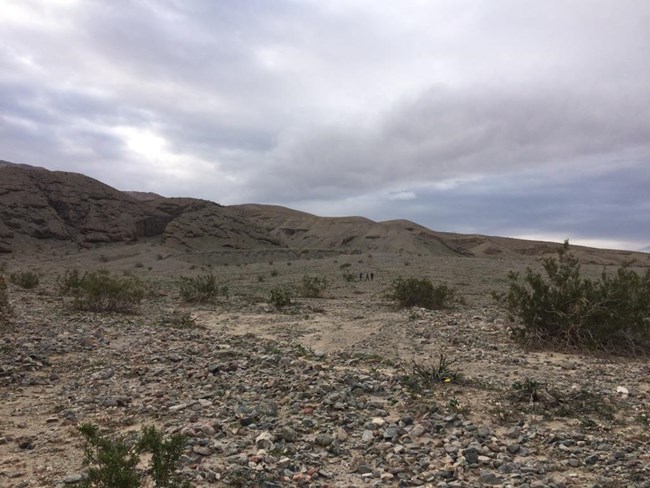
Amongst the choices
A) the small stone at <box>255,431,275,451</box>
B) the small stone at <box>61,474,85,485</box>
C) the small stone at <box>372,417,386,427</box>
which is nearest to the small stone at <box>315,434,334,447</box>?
the small stone at <box>255,431,275,451</box>

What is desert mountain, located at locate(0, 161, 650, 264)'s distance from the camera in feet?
162

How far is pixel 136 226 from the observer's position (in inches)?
2170

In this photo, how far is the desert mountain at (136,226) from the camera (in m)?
49.3

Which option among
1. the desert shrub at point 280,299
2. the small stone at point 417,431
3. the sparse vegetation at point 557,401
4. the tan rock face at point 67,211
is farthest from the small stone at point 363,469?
the tan rock face at point 67,211

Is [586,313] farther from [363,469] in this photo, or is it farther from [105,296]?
[105,296]

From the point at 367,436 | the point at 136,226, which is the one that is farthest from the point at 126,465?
the point at 136,226

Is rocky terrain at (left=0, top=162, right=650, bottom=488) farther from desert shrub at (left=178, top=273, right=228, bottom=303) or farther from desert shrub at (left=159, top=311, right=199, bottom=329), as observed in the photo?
desert shrub at (left=178, top=273, right=228, bottom=303)

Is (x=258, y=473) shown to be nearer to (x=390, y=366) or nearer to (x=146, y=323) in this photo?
(x=390, y=366)

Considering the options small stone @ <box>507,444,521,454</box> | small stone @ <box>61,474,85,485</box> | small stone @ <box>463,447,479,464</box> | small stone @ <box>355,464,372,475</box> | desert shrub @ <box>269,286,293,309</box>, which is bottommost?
small stone @ <box>61,474,85,485</box>

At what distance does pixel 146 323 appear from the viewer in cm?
1201

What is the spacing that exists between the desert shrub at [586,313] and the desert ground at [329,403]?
500mm

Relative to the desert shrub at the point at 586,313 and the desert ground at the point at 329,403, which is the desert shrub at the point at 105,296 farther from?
the desert shrub at the point at 586,313

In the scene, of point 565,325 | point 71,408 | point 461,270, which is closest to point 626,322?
point 565,325

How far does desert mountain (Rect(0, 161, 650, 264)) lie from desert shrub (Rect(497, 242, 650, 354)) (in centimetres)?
4130
